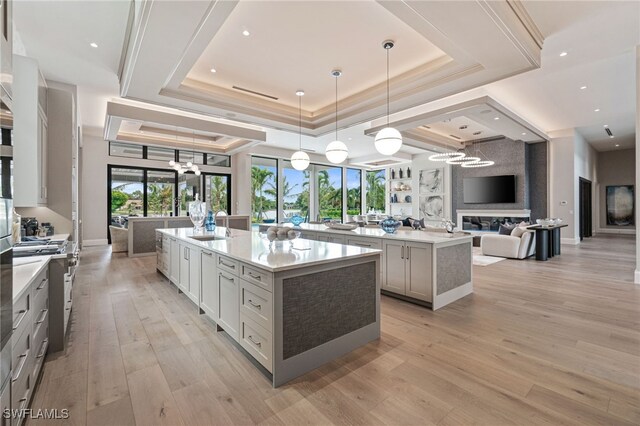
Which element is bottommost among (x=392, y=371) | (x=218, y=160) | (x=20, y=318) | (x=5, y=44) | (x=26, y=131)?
(x=392, y=371)

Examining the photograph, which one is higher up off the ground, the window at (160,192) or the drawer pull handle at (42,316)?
the window at (160,192)

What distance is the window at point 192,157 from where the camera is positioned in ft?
33.0

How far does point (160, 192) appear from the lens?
9719 millimetres

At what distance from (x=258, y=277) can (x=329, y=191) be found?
1146 cm

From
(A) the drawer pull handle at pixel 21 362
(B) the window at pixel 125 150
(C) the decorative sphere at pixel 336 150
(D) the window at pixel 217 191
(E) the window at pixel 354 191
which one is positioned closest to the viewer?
(A) the drawer pull handle at pixel 21 362

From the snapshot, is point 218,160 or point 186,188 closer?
point 186,188

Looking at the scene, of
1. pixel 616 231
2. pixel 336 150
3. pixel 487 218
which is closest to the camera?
pixel 336 150

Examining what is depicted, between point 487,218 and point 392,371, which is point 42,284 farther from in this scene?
point 487,218

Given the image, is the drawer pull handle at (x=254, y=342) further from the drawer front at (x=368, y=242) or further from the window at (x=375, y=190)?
the window at (x=375, y=190)

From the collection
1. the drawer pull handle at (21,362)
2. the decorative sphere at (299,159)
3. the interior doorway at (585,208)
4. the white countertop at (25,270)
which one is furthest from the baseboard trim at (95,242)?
the interior doorway at (585,208)

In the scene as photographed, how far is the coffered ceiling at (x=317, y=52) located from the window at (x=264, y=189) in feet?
16.9

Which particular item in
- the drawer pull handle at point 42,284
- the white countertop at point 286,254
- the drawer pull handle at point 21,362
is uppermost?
the white countertop at point 286,254

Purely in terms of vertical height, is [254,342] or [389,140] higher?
[389,140]

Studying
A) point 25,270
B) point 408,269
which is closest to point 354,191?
point 408,269
